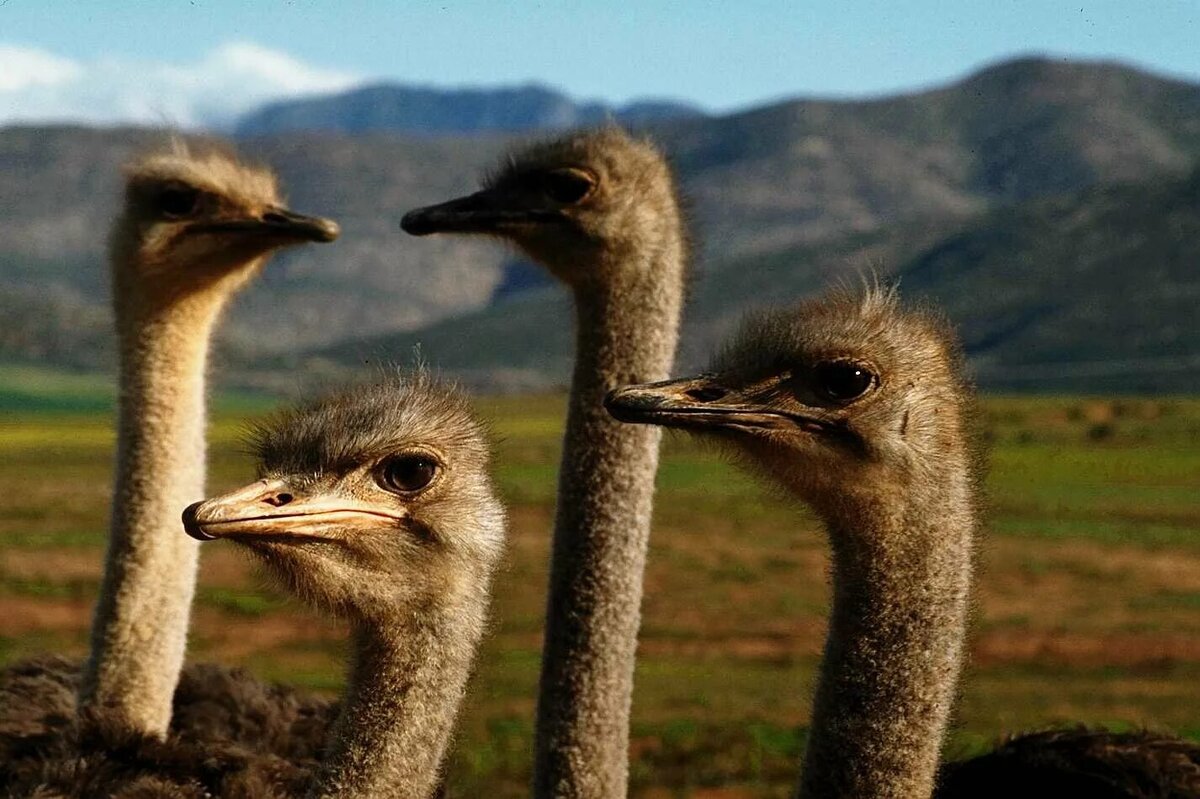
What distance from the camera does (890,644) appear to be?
339cm

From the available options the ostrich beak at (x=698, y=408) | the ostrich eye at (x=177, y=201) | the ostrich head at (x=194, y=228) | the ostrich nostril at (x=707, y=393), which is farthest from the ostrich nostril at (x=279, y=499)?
the ostrich eye at (x=177, y=201)

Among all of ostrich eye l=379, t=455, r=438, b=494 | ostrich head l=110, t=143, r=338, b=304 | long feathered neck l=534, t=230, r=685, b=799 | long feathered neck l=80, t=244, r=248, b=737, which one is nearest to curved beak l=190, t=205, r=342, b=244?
ostrich head l=110, t=143, r=338, b=304

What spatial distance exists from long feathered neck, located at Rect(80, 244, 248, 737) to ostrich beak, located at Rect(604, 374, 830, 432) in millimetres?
1820

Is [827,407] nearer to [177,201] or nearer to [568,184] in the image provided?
[568,184]

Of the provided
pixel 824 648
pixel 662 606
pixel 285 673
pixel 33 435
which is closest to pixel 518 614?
pixel 662 606

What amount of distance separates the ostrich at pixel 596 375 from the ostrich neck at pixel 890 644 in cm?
98

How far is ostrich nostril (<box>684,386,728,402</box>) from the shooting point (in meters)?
3.51

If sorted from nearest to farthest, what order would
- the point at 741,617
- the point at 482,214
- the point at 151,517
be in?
the point at 482,214
the point at 151,517
the point at 741,617

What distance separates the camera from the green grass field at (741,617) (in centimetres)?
1017

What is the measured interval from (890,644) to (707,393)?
575 millimetres

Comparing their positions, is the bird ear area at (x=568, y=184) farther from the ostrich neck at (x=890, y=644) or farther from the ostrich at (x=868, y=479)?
the ostrich neck at (x=890, y=644)

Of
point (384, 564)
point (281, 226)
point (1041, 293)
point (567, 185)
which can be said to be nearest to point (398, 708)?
point (384, 564)

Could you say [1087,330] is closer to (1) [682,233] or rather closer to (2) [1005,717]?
(2) [1005,717]

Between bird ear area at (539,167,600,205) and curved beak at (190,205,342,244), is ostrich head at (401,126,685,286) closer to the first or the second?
bird ear area at (539,167,600,205)
